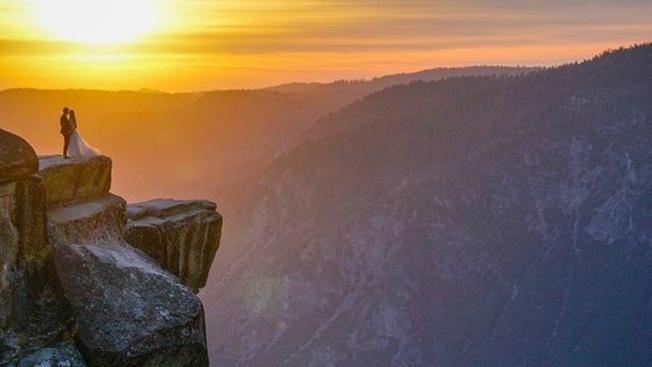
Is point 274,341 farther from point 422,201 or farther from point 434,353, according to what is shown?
point 422,201

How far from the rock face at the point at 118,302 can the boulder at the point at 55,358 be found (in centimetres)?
26

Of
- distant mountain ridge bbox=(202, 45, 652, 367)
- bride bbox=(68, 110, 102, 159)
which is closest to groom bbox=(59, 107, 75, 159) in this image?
bride bbox=(68, 110, 102, 159)

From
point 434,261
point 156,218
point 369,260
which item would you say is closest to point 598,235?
point 434,261

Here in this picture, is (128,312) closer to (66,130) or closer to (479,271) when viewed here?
(66,130)

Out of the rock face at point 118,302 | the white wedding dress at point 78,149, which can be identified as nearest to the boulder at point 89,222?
the rock face at point 118,302

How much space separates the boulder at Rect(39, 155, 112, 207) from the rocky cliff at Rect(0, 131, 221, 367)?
1.50 m

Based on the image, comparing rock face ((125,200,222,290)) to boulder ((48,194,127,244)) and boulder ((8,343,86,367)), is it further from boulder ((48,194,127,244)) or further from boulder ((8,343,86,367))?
boulder ((8,343,86,367))

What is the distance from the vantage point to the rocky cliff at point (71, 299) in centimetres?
2036

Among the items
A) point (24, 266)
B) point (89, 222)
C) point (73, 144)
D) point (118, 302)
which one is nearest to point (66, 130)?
point (73, 144)

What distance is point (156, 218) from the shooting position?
2972cm

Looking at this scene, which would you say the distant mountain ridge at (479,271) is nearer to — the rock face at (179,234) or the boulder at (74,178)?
the rock face at (179,234)

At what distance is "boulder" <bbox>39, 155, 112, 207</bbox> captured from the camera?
25.2m

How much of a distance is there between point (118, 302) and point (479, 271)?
158177mm

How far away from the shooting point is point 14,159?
21125 millimetres
